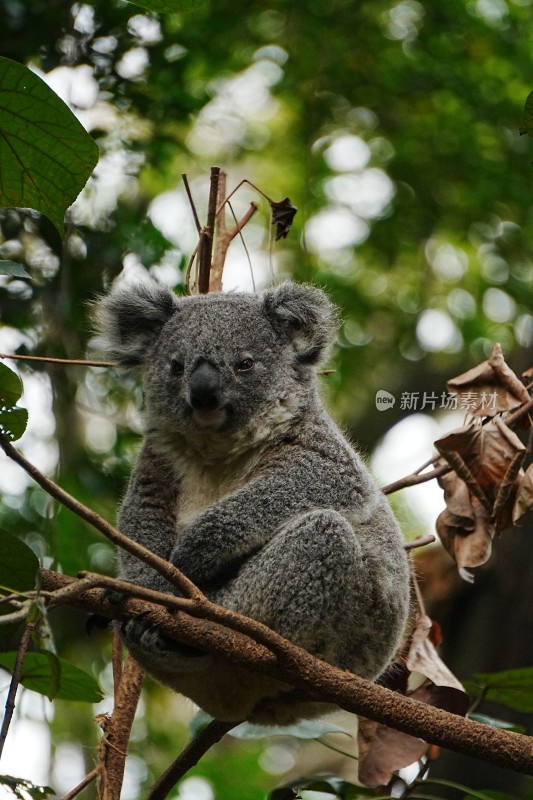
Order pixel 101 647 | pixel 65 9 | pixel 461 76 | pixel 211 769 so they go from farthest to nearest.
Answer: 1. pixel 211 769
2. pixel 461 76
3. pixel 101 647
4. pixel 65 9

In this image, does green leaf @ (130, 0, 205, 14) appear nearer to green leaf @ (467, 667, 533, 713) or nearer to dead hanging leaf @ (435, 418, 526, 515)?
dead hanging leaf @ (435, 418, 526, 515)

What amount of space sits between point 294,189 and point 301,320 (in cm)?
746

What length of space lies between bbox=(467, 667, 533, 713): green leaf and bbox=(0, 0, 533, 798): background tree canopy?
230 cm

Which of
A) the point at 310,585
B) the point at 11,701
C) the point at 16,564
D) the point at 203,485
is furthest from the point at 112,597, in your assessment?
the point at 203,485

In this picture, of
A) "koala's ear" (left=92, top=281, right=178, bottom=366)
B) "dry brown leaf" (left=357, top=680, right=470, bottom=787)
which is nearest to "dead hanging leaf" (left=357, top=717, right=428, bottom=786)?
"dry brown leaf" (left=357, top=680, right=470, bottom=787)

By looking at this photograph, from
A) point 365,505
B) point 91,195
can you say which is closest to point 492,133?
point 91,195

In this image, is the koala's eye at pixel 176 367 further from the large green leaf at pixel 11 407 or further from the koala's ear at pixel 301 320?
the large green leaf at pixel 11 407

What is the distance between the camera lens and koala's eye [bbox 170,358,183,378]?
3.67 meters

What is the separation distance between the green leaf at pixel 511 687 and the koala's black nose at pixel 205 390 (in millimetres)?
1298

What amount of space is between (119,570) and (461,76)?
23.3 feet

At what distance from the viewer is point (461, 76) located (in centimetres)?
915

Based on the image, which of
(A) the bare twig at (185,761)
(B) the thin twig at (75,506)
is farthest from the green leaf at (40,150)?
(A) the bare twig at (185,761)

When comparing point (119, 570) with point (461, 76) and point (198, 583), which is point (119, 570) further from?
point (461, 76)

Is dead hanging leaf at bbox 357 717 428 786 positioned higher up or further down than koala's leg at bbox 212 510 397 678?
further down
